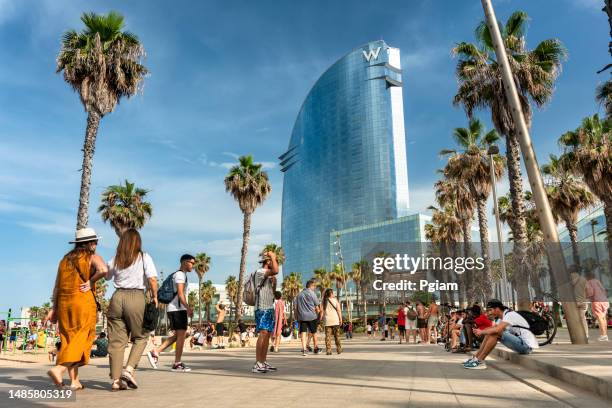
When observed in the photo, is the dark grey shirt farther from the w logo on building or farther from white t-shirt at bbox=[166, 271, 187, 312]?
the w logo on building

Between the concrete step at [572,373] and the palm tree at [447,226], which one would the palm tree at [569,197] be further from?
the concrete step at [572,373]

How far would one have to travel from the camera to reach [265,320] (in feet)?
23.8

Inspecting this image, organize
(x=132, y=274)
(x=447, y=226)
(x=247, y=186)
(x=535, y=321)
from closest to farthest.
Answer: (x=132, y=274) < (x=535, y=321) < (x=247, y=186) < (x=447, y=226)

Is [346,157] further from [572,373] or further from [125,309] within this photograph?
[125,309]

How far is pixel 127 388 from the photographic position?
525 centimetres

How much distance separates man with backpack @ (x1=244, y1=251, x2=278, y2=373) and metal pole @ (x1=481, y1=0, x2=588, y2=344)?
5.96 m

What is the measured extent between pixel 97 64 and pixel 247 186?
648 inches

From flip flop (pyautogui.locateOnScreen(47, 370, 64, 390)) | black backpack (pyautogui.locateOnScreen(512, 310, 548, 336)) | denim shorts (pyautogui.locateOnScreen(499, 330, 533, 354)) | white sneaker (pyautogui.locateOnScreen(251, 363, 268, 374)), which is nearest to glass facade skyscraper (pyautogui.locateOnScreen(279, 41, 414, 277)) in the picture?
black backpack (pyautogui.locateOnScreen(512, 310, 548, 336))

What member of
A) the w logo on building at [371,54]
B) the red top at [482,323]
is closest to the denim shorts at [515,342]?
the red top at [482,323]

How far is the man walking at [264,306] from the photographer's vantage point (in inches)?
283

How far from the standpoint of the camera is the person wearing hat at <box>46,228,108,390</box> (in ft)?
16.0

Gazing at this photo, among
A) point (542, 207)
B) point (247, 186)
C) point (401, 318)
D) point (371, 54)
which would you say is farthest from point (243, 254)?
point (371, 54)

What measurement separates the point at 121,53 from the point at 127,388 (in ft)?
65.0

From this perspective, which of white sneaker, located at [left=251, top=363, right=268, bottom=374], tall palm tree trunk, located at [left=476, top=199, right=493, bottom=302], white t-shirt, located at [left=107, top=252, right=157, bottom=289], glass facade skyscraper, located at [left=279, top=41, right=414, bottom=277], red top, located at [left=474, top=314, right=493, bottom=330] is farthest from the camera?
glass facade skyscraper, located at [left=279, top=41, right=414, bottom=277]
